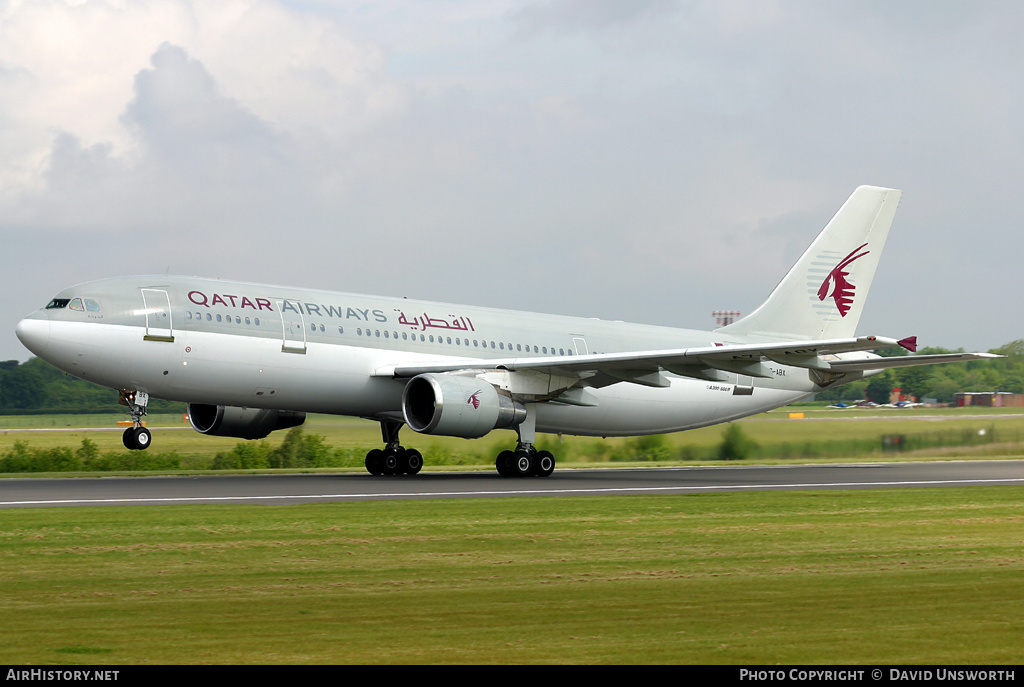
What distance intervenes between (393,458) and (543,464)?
4.22 m

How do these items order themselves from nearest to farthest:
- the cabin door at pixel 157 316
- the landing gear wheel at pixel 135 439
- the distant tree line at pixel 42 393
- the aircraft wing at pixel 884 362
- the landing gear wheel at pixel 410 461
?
the landing gear wheel at pixel 135 439
the cabin door at pixel 157 316
the aircraft wing at pixel 884 362
the landing gear wheel at pixel 410 461
the distant tree line at pixel 42 393

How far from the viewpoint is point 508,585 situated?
10.6 metres

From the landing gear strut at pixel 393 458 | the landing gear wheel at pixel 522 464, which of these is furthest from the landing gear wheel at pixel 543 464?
the landing gear strut at pixel 393 458

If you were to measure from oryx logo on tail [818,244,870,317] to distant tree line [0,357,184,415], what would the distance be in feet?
101

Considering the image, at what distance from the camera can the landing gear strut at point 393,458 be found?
30094 mm

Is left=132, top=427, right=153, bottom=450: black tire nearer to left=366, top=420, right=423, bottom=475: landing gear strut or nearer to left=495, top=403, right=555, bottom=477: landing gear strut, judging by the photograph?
left=366, top=420, right=423, bottom=475: landing gear strut

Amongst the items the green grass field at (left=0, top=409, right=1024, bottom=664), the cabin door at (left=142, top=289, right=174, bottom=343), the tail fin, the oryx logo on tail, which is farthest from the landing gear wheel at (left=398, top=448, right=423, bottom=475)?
the oryx logo on tail

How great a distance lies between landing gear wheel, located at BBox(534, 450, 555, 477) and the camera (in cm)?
2853

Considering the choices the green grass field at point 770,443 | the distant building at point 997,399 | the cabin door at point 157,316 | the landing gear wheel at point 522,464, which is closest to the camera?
the cabin door at point 157,316

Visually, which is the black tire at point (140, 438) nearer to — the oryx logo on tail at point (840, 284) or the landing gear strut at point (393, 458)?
the landing gear strut at point (393, 458)

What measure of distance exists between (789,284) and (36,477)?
910 inches

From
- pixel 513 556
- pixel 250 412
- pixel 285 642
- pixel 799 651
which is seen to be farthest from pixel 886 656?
pixel 250 412

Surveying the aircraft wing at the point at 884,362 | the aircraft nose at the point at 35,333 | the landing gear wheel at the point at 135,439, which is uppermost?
the aircraft nose at the point at 35,333

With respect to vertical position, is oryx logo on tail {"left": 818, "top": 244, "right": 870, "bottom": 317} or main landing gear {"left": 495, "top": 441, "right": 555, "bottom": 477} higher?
oryx logo on tail {"left": 818, "top": 244, "right": 870, "bottom": 317}
